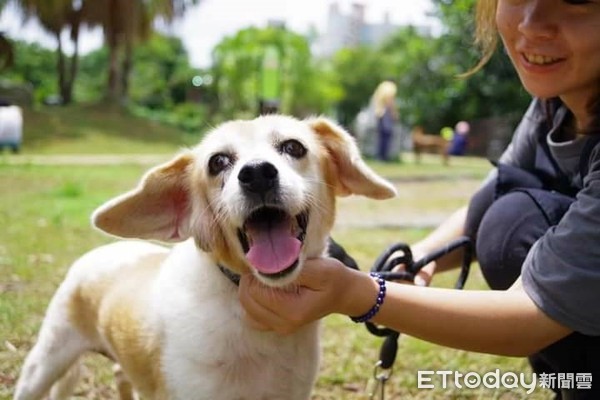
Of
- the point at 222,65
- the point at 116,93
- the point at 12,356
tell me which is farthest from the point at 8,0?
the point at 12,356

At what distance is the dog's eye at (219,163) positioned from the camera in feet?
5.42

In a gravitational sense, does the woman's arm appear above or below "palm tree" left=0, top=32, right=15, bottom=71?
above

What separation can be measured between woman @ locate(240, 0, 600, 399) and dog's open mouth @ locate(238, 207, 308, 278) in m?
0.05

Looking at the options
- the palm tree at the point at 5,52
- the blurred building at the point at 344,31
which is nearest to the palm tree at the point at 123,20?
the palm tree at the point at 5,52

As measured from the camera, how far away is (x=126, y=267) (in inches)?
81.5

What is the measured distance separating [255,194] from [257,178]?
36 mm

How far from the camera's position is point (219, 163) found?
1661 mm

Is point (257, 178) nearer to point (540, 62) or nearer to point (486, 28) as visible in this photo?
point (540, 62)

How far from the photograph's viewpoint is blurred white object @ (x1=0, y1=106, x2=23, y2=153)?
11.0 meters

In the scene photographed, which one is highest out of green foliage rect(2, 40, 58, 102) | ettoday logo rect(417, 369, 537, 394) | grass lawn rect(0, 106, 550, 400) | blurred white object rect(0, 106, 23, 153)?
ettoday logo rect(417, 369, 537, 394)

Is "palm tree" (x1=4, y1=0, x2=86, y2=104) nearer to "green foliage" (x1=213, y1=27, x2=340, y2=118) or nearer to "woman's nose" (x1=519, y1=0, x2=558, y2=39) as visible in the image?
"green foliage" (x1=213, y1=27, x2=340, y2=118)

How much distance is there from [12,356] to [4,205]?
12.7 ft

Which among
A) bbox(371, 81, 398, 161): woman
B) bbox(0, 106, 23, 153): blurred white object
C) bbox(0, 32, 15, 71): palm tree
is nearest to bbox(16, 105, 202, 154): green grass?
bbox(0, 106, 23, 153): blurred white object

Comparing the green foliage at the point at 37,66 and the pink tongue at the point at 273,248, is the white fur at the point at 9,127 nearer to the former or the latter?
the pink tongue at the point at 273,248
